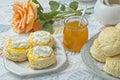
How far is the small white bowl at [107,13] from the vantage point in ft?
3.00

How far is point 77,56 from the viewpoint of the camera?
828 millimetres

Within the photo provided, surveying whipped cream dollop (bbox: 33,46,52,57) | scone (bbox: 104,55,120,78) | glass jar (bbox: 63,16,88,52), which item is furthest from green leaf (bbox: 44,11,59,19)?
scone (bbox: 104,55,120,78)

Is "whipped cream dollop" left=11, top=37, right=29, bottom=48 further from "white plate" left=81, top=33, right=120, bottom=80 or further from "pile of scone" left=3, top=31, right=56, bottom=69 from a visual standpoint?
"white plate" left=81, top=33, right=120, bottom=80

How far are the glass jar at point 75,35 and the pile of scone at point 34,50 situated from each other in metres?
0.05

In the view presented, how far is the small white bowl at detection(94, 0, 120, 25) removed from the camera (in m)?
0.92

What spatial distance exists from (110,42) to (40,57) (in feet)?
0.60

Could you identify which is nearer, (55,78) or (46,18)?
(55,78)

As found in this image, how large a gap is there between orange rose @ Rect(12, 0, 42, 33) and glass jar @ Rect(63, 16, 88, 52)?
13 cm

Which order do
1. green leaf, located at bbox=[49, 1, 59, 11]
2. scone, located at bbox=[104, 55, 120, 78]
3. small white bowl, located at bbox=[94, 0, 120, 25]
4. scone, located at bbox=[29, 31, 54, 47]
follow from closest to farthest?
1. scone, located at bbox=[104, 55, 120, 78]
2. scone, located at bbox=[29, 31, 54, 47]
3. small white bowl, located at bbox=[94, 0, 120, 25]
4. green leaf, located at bbox=[49, 1, 59, 11]

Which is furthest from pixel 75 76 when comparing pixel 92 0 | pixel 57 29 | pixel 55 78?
pixel 92 0

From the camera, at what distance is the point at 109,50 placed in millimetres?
699

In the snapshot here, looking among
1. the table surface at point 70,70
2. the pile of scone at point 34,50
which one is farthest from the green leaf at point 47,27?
the pile of scone at point 34,50

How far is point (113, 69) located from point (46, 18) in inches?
14.7

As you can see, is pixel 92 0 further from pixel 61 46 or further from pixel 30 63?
pixel 30 63
